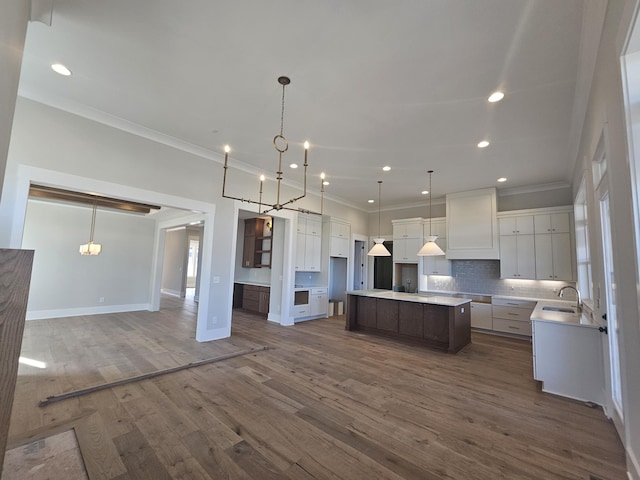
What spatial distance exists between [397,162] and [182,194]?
369cm

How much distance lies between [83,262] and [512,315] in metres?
9.81

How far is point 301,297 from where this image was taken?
6.70 meters

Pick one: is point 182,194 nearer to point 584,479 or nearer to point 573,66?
point 573,66

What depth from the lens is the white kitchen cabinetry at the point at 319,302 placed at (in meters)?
6.87

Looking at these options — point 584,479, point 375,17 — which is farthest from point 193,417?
point 375,17

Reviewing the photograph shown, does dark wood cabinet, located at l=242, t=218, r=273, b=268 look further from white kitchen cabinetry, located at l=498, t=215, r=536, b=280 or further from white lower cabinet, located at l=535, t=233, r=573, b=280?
white lower cabinet, located at l=535, t=233, r=573, b=280

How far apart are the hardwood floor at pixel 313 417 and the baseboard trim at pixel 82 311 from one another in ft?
7.96

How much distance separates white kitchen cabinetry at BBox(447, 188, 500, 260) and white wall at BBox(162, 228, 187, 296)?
358 inches

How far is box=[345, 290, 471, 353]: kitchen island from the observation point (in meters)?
4.54

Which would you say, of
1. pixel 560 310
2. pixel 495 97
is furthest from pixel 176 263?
pixel 560 310

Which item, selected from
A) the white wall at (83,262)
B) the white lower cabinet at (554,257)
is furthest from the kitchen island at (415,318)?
the white wall at (83,262)

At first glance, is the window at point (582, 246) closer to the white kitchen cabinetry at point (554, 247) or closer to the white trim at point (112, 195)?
the white kitchen cabinetry at point (554, 247)

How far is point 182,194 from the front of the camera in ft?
14.5

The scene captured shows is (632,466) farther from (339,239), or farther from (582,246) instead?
(339,239)
